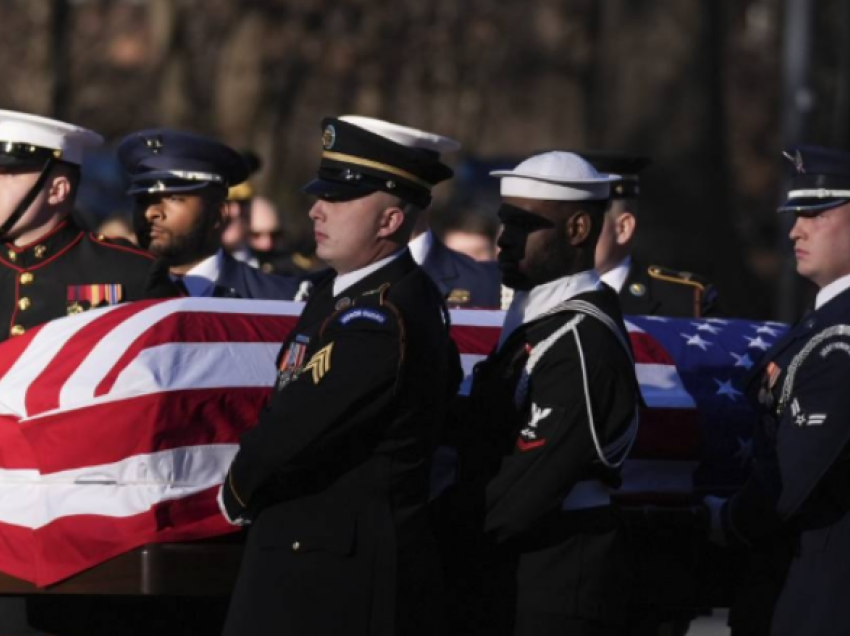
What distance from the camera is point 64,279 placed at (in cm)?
590

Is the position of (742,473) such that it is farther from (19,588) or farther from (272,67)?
(272,67)

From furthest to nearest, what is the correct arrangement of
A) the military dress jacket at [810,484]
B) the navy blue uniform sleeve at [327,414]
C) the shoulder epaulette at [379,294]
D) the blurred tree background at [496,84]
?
the blurred tree background at [496,84]
the military dress jacket at [810,484]
the shoulder epaulette at [379,294]
the navy blue uniform sleeve at [327,414]

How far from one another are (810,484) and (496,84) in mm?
27753

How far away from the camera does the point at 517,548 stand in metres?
5.08

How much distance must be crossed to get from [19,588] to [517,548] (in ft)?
3.98

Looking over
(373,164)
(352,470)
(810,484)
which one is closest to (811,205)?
(810,484)

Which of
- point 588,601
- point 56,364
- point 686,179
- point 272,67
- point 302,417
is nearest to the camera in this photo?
point 302,417

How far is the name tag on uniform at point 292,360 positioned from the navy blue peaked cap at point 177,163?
176 cm

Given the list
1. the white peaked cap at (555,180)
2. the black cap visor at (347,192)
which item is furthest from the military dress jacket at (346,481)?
the white peaked cap at (555,180)

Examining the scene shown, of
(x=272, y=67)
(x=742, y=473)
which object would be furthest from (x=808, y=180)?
(x=272, y=67)

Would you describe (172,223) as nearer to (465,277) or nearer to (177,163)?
(177,163)

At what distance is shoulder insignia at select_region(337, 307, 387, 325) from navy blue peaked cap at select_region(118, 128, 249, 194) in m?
1.97

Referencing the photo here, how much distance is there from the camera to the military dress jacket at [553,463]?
4.91 meters

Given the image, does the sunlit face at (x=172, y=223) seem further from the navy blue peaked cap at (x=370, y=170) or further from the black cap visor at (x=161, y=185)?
the navy blue peaked cap at (x=370, y=170)
